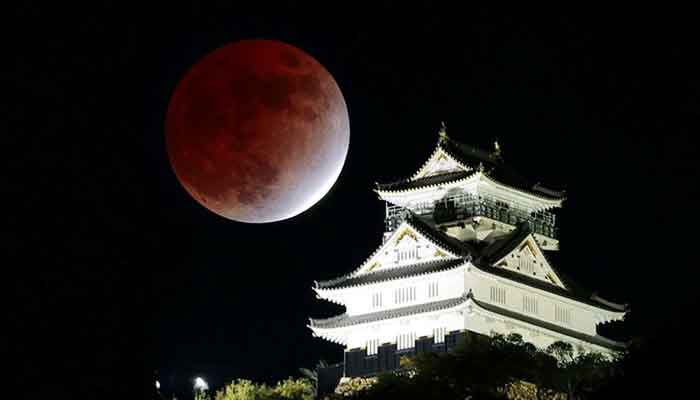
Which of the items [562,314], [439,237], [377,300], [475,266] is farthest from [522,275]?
[377,300]

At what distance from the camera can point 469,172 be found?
220 feet

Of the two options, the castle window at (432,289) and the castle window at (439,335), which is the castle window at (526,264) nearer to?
the castle window at (432,289)

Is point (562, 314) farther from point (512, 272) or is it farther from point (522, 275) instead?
point (512, 272)

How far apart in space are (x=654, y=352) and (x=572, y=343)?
3891 centimetres

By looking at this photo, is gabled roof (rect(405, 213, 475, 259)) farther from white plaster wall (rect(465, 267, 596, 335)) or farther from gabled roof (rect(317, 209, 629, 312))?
white plaster wall (rect(465, 267, 596, 335))

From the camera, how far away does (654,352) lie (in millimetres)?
26859

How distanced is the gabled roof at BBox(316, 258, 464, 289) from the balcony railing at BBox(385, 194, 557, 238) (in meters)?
2.55

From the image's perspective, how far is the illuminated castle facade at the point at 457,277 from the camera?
63406mm

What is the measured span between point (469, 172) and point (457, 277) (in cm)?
544

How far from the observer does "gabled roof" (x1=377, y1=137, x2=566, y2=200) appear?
6788cm

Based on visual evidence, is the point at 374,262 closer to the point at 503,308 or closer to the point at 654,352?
the point at 503,308

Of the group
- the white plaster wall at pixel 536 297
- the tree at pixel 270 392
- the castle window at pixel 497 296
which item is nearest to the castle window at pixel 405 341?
the white plaster wall at pixel 536 297

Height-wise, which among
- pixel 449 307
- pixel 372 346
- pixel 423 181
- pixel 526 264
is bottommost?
pixel 372 346

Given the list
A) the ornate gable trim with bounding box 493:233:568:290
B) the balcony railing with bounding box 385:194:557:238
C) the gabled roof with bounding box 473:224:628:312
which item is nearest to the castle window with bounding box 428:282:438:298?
the gabled roof with bounding box 473:224:628:312
